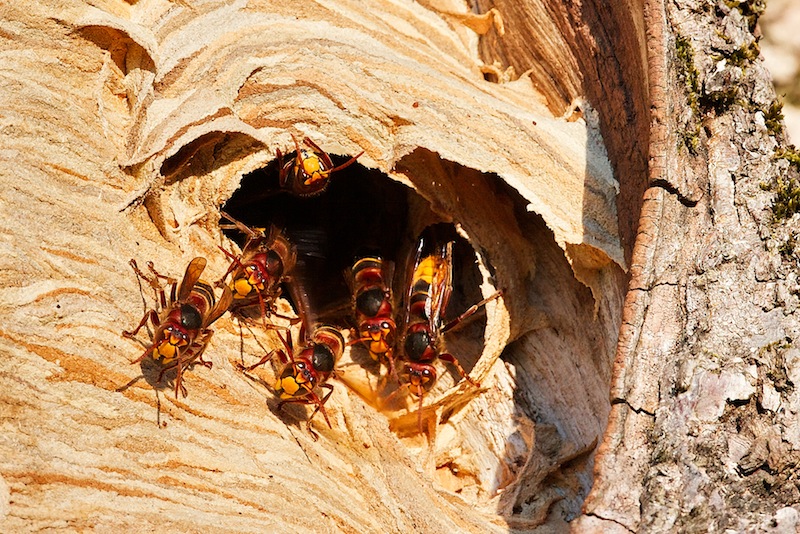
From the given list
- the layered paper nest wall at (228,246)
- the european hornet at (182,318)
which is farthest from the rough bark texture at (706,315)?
the european hornet at (182,318)

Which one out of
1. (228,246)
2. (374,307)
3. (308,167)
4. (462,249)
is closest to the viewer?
(308,167)

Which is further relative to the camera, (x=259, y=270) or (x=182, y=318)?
(x=259, y=270)

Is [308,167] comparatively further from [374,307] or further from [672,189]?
[672,189]

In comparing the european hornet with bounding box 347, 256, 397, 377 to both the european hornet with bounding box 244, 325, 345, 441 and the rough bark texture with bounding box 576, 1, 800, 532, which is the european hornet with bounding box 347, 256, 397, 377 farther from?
the rough bark texture with bounding box 576, 1, 800, 532

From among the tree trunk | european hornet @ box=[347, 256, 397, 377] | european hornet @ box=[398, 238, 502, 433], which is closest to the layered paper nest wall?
the tree trunk

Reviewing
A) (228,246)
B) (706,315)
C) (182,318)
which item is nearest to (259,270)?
(228,246)

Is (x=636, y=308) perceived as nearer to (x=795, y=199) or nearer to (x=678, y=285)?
(x=678, y=285)

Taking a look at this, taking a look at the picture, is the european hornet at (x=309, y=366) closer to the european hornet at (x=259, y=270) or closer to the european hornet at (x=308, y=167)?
the european hornet at (x=259, y=270)

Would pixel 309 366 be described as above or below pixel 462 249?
below
